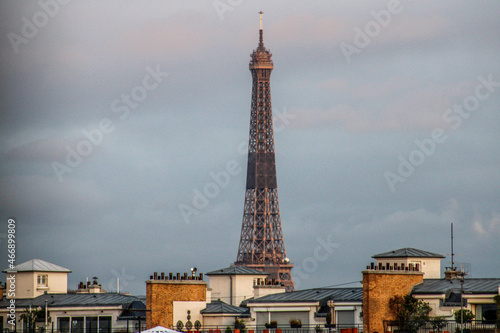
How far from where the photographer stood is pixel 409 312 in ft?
258

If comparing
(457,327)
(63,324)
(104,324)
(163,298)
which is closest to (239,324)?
(163,298)

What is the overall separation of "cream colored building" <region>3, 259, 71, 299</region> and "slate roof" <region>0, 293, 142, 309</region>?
4350 mm

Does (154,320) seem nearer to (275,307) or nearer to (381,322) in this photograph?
(275,307)

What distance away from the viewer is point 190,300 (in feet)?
279

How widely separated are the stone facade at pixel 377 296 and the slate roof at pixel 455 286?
219cm

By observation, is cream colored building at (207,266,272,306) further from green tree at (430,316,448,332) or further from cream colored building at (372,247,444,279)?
green tree at (430,316,448,332)

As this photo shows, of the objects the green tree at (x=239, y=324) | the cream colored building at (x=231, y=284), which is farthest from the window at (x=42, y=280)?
the green tree at (x=239, y=324)

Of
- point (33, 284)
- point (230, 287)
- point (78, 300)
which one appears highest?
point (33, 284)

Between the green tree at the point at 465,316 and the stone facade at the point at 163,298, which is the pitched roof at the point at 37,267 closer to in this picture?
the stone facade at the point at 163,298

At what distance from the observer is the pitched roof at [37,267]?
106300mm

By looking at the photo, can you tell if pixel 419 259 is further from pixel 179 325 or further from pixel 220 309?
pixel 179 325

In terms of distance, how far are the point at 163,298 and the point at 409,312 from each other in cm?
1806

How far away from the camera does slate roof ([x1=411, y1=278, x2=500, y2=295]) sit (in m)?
79.0

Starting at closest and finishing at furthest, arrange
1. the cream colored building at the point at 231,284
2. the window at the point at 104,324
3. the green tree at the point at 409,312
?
the green tree at the point at 409,312 < the window at the point at 104,324 < the cream colored building at the point at 231,284
